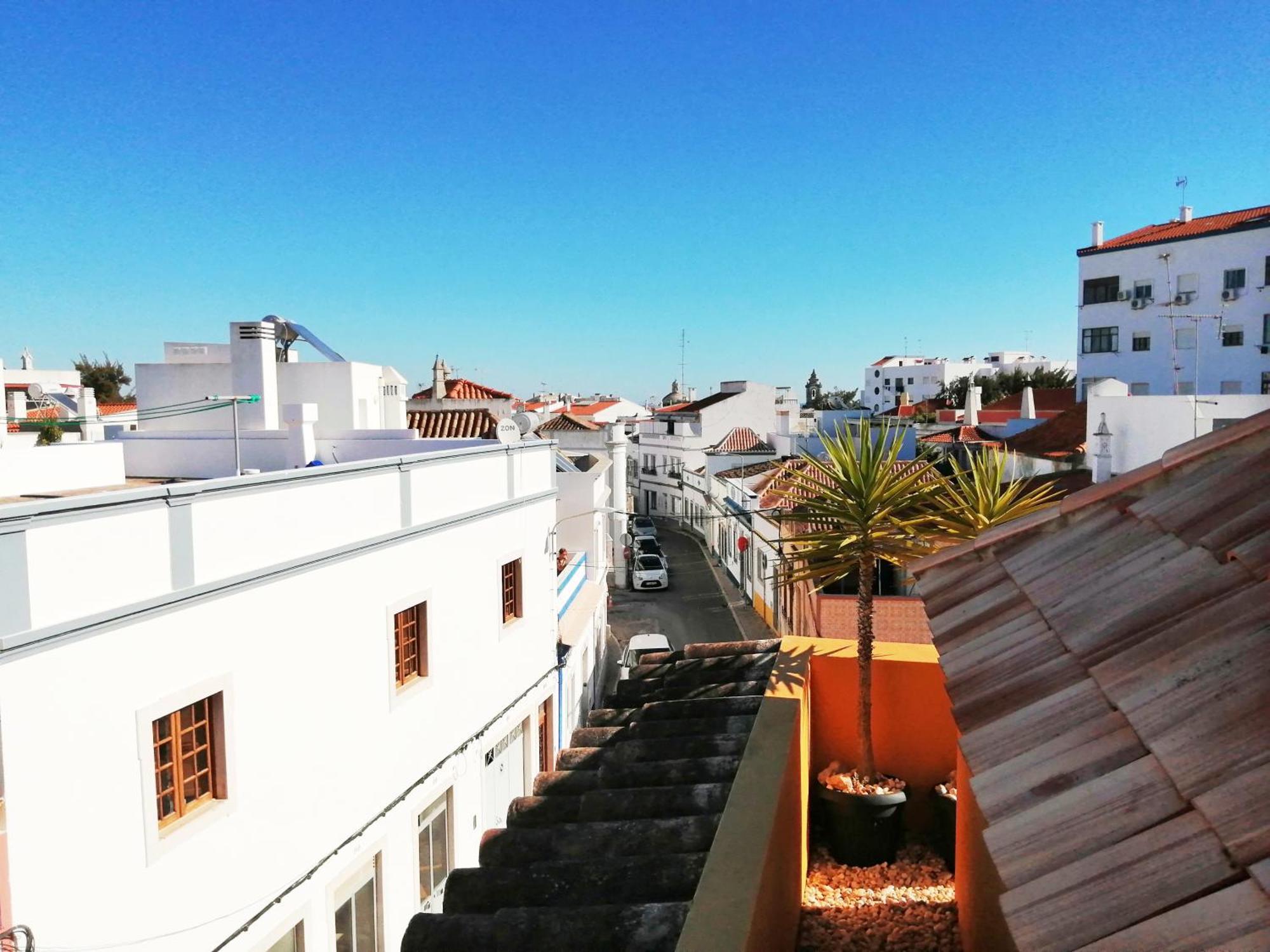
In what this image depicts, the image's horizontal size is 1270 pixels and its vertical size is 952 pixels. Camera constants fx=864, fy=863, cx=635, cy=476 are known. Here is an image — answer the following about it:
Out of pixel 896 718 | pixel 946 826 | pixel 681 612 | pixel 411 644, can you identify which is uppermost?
pixel 411 644

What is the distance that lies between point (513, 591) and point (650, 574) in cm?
1920

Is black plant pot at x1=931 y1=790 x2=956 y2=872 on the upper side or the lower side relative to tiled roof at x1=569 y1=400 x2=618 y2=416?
lower

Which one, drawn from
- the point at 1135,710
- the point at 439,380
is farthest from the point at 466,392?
the point at 1135,710

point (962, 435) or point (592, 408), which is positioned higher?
point (592, 408)

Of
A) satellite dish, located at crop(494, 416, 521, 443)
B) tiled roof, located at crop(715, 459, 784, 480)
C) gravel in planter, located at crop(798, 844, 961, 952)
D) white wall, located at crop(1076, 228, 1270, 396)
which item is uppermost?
white wall, located at crop(1076, 228, 1270, 396)

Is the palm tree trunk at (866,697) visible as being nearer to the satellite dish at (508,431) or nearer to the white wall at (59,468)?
the white wall at (59,468)

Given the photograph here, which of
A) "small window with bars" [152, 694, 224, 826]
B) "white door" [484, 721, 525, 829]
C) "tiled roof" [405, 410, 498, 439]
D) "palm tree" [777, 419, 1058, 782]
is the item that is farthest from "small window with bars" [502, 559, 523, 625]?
"tiled roof" [405, 410, 498, 439]

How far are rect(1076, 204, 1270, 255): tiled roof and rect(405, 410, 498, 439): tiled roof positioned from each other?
33282 millimetres

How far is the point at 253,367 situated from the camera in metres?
14.7

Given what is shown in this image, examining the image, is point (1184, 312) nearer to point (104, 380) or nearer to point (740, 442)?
point (740, 442)

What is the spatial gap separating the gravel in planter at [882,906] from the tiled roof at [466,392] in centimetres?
2397

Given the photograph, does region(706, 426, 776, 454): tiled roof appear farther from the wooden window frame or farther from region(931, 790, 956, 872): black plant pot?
region(931, 790, 956, 872): black plant pot

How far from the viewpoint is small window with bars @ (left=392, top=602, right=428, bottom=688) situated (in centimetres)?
1126

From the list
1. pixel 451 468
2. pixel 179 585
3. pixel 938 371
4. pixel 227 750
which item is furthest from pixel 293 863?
pixel 938 371
